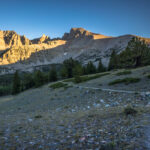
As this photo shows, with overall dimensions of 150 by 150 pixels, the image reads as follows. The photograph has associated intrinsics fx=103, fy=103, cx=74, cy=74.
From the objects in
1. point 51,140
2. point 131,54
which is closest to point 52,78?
point 131,54

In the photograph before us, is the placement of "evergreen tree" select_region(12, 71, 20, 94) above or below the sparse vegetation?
below

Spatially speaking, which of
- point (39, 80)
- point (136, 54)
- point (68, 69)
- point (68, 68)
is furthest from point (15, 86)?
point (136, 54)

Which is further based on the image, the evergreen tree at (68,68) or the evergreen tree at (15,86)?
the evergreen tree at (68,68)

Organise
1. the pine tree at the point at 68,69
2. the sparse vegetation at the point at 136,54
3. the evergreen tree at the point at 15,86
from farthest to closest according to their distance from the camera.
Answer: the pine tree at the point at 68,69
the evergreen tree at the point at 15,86
the sparse vegetation at the point at 136,54

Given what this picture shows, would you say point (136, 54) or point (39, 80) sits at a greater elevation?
point (136, 54)

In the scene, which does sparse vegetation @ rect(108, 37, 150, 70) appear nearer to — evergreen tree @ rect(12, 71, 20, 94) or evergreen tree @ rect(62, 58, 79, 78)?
evergreen tree @ rect(62, 58, 79, 78)

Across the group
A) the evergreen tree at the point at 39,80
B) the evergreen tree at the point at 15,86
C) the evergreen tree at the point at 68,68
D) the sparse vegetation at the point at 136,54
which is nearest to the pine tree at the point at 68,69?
the evergreen tree at the point at 68,68

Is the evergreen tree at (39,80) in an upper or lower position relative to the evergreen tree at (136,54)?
lower

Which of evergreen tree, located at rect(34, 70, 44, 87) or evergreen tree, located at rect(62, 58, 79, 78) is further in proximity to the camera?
evergreen tree, located at rect(62, 58, 79, 78)

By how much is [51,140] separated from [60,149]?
94cm

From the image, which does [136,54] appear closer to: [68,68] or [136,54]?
[136,54]

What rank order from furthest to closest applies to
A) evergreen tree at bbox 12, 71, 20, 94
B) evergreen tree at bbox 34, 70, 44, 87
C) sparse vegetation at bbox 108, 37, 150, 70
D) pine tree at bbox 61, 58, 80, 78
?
pine tree at bbox 61, 58, 80, 78 → evergreen tree at bbox 34, 70, 44, 87 → evergreen tree at bbox 12, 71, 20, 94 → sparse vegetation at bbox 108, 37, 150, 70

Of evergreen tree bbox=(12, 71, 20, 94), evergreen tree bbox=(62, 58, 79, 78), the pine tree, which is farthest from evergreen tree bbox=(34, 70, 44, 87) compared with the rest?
evergreen tree bbox=(62, 58, 79, 78)

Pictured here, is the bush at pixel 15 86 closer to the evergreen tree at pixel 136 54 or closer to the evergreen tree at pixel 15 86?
the evergreen tree at pixel 15 86
